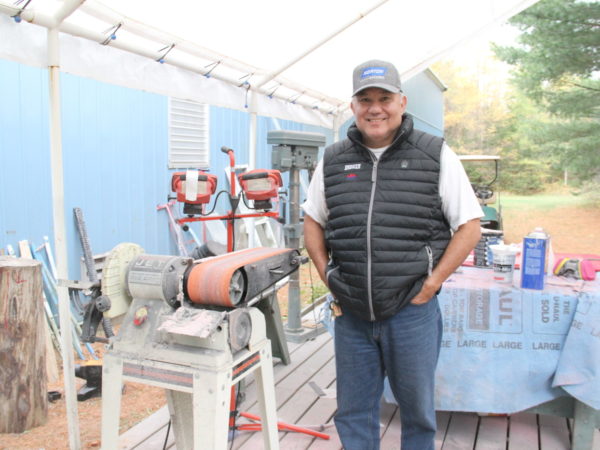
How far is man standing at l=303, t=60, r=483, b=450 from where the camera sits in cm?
188

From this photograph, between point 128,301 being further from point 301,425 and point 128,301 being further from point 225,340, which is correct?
point 301,425

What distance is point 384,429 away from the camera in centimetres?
279

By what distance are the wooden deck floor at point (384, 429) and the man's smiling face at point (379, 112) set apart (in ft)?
5.25

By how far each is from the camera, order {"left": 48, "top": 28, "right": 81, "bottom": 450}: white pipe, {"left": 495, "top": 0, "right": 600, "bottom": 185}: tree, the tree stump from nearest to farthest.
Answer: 1. {"left": 48, "top": 28, "right": 81, "bottom": 450}: white pipe
2. the tree stump
3. {"left": 495, "top": 0, "right": 600, "bottom": 185}: tree

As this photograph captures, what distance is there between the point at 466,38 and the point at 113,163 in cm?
334

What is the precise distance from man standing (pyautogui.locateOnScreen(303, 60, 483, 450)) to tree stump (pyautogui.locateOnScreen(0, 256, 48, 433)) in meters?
1.77

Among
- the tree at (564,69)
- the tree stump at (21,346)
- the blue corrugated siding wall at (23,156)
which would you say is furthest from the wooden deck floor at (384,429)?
the tree at (564,69)

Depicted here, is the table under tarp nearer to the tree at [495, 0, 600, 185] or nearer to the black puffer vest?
the black puffer vest

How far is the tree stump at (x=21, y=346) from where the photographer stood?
9.27 feet

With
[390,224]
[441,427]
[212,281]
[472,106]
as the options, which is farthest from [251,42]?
[472,106]

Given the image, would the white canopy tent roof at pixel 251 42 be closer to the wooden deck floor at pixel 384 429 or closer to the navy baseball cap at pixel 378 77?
the navy baseball cap at pixel 378 77

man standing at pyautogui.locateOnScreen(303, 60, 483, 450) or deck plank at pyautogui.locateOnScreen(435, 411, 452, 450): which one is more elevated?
man standing at pyautogui.locateOnScreen(303, 60, 483, 450)

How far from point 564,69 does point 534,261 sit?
11.4 m

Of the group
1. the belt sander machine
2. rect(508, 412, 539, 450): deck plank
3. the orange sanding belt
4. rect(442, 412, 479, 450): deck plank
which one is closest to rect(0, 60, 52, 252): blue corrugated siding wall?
the belt sander machine
